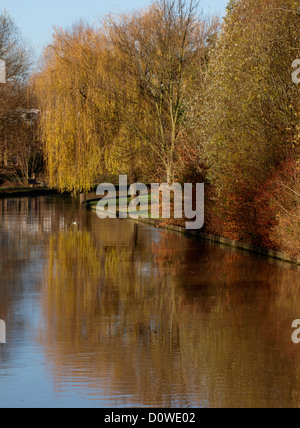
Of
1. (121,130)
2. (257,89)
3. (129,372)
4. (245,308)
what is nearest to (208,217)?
(257,89)

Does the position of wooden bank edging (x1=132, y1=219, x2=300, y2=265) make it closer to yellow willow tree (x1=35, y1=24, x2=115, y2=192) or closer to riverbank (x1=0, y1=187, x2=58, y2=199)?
yellow willow tree (x1=35, y1=24, x2=115, y2=192)

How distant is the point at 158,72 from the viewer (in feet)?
128

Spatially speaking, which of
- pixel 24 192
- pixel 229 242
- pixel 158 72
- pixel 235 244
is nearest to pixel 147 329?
pixel 235 244

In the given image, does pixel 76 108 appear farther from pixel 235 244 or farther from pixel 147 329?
pixel 147 329

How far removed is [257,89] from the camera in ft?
85.7

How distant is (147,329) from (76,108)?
1318 inches

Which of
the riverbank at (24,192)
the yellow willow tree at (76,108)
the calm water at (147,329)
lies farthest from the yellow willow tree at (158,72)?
the riverbank at (24,192)

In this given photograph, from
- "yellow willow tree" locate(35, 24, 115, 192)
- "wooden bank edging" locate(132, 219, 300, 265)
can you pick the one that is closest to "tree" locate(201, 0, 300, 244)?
"wooden bank edging" locate(132, 219, 300, 265)

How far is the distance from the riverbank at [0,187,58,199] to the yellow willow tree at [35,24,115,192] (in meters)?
23.3

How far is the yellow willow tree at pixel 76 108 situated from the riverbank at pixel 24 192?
2326 cm

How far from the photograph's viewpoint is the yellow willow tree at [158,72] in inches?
1519

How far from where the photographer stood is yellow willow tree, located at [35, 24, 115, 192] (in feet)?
140
